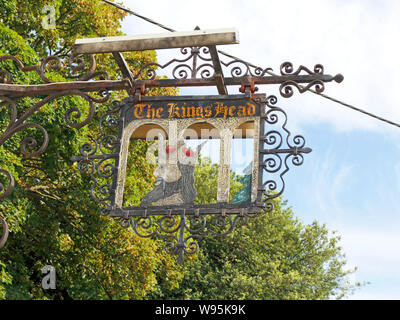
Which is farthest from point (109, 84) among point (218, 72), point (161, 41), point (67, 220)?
point (67, 220)

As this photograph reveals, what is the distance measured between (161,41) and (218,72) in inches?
26.2

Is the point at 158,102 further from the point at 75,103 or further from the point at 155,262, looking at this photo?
the point at 155,262

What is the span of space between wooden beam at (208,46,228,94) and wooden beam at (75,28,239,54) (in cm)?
27

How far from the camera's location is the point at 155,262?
12969 millimetres

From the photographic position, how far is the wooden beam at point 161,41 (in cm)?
511

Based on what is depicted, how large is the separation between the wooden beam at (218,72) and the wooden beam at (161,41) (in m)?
0.27

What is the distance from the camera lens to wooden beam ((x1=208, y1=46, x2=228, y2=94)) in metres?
5.48

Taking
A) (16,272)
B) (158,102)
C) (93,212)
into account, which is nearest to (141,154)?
(93,212)

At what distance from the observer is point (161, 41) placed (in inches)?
210

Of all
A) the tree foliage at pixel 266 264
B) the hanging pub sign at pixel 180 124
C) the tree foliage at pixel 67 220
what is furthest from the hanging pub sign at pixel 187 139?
the tree foliage at pixel 266 264

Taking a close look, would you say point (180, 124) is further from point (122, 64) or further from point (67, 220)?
point (67, 220)

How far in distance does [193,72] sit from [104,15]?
9.02 metres

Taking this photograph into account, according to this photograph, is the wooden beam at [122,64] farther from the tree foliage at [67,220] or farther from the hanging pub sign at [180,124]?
the tree foliage at [67,220]
